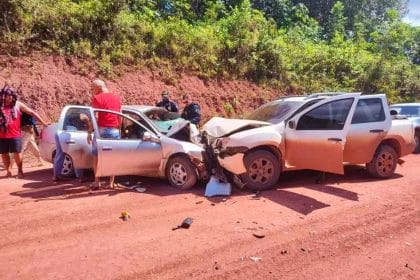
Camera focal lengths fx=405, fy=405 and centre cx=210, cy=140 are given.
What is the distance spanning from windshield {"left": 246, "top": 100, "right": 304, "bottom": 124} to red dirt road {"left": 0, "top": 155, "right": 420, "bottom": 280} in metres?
1.27

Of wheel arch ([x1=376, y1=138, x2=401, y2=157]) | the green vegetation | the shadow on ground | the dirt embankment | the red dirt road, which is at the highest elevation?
the green vegetation

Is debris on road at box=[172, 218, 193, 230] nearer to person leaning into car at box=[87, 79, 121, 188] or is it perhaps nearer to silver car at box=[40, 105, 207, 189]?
silver car at box=[40, 105, 207, 189]

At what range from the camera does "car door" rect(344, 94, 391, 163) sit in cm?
772

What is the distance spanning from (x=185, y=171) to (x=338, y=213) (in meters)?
2.74

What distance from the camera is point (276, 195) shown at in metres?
6.95

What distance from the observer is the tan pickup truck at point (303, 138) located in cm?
702

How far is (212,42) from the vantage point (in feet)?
57.0

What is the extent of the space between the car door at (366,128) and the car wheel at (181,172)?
2.94 m

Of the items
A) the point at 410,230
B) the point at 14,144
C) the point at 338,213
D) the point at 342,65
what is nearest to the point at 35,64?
the point at 14,144

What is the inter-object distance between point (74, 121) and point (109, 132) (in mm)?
1289

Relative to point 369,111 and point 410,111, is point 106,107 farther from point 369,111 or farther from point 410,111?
point 410,111

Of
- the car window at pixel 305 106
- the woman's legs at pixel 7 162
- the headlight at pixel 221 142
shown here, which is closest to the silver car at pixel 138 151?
the headlight at pixel 221 142

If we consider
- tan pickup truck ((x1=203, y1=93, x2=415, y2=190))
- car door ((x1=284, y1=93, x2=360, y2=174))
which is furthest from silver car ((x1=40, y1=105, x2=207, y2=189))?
car door ((x1=284, y1=93, x2=360, y2=174))

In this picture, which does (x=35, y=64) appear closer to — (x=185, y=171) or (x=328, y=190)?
(x=185, y=171)
